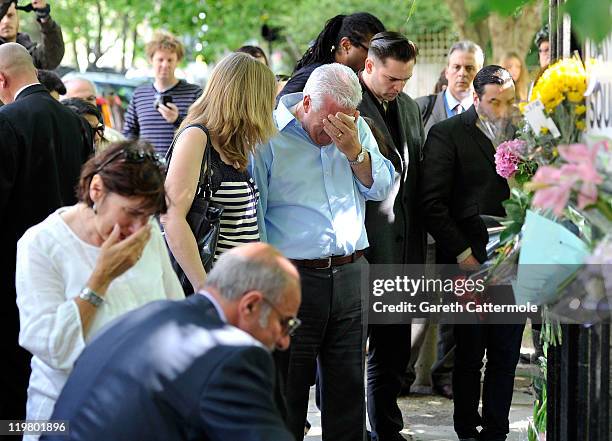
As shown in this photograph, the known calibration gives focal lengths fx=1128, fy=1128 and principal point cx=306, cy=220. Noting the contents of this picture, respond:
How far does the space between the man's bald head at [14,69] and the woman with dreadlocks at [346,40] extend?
1612 mm

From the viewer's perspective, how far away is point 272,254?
3150 millimetres

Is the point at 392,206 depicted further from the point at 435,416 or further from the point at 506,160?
the point at 435,416

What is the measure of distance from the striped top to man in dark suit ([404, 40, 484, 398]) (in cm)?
210

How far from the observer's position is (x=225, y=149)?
5039 mm

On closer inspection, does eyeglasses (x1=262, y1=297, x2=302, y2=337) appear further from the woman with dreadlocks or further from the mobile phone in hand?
the mobile phone in hand

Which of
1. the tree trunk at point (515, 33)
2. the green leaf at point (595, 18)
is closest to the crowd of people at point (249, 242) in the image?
the green leaf at point (595, 18)

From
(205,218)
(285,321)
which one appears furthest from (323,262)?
(285,321)

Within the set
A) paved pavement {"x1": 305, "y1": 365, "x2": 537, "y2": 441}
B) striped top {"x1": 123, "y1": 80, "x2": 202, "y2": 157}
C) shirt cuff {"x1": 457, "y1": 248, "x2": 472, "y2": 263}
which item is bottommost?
paved pavement {"x1": 305, "y1": 365, "x2": 537, "y2": 441}

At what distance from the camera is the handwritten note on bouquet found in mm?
4148

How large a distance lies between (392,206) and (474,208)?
47 centimetres

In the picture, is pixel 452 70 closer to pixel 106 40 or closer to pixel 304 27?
pixel 304 27

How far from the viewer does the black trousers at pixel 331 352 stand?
17.4 feet

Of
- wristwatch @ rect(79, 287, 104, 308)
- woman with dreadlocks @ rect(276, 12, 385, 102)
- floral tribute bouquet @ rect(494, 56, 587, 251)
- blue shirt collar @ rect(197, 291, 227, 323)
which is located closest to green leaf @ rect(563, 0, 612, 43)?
blue shirt collar @ rect(197, 291, 227, 323)

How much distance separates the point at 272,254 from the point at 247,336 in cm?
28
